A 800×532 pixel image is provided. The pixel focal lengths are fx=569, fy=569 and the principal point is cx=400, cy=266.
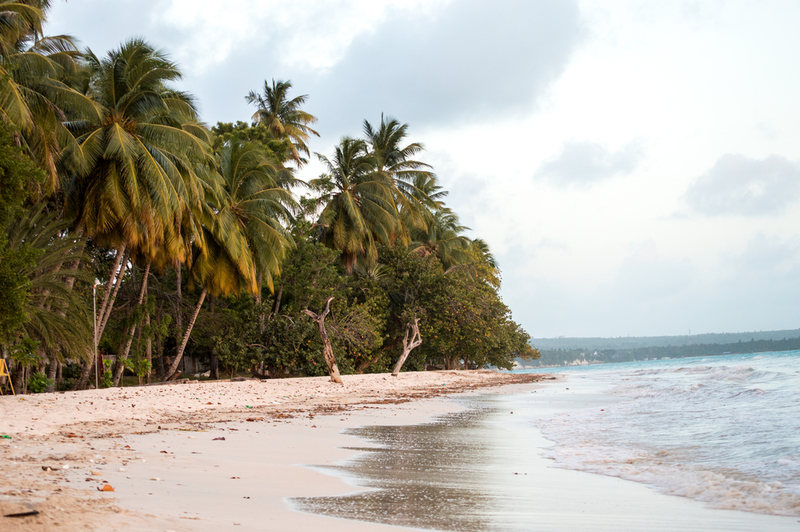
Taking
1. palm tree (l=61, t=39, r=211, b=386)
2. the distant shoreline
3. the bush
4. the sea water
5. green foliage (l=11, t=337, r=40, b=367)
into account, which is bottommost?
the distant shoreline

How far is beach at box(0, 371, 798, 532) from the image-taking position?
3.03m

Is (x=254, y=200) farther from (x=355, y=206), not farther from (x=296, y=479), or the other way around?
(x=296, y=479)

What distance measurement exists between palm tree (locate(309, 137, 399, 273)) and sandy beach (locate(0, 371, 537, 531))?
1265 cm

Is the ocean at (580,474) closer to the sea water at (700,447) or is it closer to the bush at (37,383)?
the sea water at (700,447)

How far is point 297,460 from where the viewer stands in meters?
5.31

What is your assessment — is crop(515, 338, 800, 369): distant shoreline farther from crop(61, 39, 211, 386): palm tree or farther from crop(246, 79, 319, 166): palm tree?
crop(61, 39, 211, 386): palm tree

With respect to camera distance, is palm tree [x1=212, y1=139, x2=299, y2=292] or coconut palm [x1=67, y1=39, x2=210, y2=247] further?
palm tree [x1=212, y1=139, x2=299, y2=292]

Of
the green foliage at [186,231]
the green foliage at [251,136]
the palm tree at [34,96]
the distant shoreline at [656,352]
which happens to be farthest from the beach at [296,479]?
the distant shoreline at [656,352]

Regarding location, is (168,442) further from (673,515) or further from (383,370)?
(383,370)

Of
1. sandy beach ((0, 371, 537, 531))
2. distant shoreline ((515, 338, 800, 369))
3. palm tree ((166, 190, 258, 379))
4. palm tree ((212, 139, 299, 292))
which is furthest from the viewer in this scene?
distant shoreline ((515, 338, 800, 369))

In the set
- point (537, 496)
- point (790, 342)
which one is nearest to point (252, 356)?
point (537, 496)

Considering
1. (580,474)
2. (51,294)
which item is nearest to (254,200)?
(51,294)

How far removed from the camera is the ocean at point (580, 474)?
357 centimetres

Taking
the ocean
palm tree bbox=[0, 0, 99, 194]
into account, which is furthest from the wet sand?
palm tree bbox=[0, 0, 99, 194]
